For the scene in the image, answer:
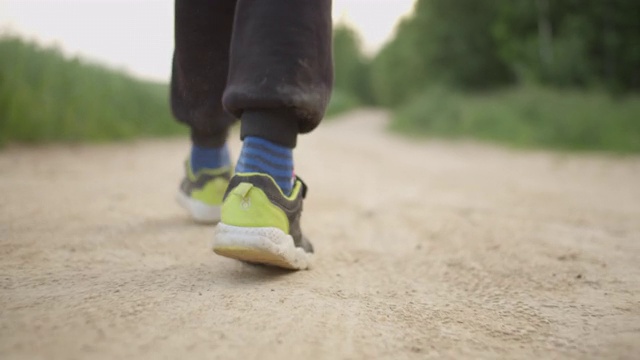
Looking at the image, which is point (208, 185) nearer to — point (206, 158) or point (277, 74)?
point (206, 158)

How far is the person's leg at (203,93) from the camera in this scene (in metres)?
1.14

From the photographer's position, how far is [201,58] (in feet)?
3.88

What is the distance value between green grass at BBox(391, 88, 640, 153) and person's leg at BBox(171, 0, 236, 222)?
181 inches

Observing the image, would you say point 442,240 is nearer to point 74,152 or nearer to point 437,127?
point 74,152

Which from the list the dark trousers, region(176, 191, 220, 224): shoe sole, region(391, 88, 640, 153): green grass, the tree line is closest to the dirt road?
region(176, 191, 220, 224): shoe sole

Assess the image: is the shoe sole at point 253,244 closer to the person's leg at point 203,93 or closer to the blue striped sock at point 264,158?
the blue striped sock at point 264,158

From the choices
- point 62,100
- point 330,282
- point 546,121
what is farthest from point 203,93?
point 546,121

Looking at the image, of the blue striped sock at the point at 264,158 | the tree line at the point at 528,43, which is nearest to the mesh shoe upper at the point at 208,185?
the blue striped sock at the point at 264,158

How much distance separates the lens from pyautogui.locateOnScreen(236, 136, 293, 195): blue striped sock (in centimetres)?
97

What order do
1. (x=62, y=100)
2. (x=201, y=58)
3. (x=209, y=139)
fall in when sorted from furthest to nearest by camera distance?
(x=62, y=100) < (x=209, y=139) < (x=201, y=58)

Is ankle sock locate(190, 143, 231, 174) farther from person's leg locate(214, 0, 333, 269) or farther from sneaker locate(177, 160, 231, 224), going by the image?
person's leg locate(214, 0, 333, 269)

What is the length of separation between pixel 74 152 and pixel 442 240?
2914mm

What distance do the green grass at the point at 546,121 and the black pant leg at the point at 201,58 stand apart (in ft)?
15.5

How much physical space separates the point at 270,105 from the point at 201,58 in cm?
38
